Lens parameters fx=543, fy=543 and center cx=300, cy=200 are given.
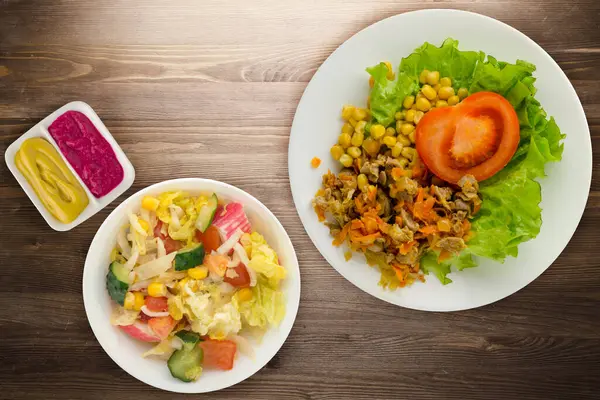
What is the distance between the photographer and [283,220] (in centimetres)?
270

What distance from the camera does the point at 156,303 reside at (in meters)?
2.49

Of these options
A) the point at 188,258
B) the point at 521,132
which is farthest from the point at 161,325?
the point at 521,132

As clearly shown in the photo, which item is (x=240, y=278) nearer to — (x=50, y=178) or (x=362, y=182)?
(x=362, y=182)

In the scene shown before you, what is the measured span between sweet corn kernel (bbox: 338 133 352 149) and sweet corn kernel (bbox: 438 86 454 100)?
0.44 m

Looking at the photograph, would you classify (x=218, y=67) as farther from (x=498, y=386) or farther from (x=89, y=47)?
(x=498, y=386)

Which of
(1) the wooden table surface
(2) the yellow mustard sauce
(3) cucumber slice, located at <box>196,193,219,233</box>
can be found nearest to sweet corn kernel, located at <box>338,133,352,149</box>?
(1) the wooden table surface

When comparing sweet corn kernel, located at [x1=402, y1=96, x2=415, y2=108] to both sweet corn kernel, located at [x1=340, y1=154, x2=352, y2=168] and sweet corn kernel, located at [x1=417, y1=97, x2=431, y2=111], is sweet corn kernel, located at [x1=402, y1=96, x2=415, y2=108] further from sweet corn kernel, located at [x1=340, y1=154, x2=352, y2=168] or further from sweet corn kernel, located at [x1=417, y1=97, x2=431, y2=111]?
sweet corn kernel, located at [x1=340, y1=154, x2=352, y2=168]

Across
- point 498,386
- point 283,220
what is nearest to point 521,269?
point 498,386

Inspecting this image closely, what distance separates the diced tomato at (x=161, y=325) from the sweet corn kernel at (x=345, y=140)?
1.12m

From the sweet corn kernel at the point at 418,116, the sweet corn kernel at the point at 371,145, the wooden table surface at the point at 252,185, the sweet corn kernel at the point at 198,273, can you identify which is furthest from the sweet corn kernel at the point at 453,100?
the sweet corn kernel at the point at 198,273

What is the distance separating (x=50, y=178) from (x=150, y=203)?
0.56m

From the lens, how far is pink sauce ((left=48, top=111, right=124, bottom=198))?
2627mm

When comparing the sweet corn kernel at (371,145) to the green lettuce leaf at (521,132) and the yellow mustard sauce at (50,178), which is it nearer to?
the green lettuce leaf at (521,132)

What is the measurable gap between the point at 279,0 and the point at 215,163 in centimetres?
87
